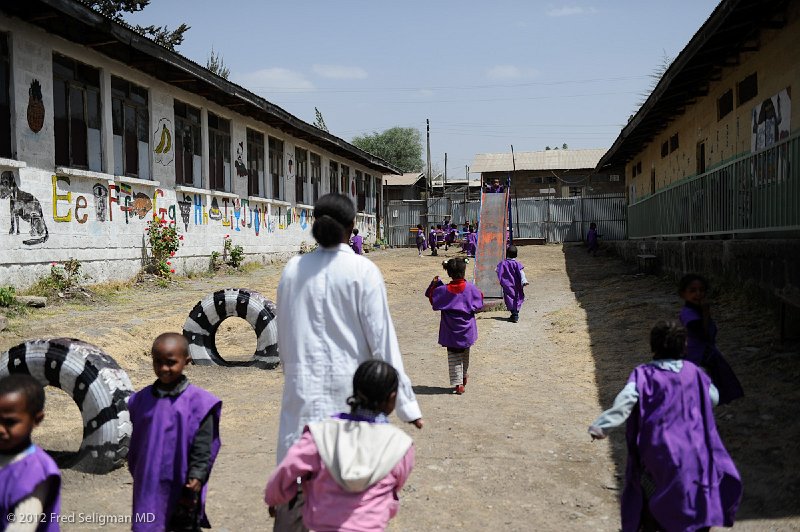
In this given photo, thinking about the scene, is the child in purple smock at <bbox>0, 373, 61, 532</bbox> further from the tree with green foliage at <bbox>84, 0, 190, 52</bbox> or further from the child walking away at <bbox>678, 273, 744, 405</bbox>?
the tree with green foliage at <bbox>84, 0, 190, 52</bbox>

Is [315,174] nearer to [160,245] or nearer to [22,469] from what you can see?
[160,245]

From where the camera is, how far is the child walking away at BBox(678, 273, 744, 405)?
4.30m

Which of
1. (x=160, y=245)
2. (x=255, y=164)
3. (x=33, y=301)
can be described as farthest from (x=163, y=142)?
(x=33, y=301)

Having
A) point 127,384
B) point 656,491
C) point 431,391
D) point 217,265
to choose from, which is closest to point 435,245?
point 217,265

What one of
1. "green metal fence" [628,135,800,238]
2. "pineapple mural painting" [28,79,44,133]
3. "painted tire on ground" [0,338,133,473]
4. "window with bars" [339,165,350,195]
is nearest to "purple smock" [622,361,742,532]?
"painted tire on ground" [0,338,133,473]

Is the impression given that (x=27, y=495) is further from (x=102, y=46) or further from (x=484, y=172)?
(x=484, y=172)

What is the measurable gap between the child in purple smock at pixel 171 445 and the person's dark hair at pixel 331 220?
88cm

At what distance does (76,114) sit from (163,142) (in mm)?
3281

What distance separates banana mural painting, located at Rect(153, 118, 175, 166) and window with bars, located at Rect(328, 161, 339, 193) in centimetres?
1418

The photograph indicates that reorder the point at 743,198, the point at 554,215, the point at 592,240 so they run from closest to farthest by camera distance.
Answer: the point at 743,198
the point at 592,240
the point at 554,215

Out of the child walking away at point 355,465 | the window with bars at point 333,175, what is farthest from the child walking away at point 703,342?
the window with bars at point 333,175

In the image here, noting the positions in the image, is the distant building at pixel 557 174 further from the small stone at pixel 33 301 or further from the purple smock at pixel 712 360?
the purple smock at pixel 712 360

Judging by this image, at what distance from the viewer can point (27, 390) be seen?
8.47 ft

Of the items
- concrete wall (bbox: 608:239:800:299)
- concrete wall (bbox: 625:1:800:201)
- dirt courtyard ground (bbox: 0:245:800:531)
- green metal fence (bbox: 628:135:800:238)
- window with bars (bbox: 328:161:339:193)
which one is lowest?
dirt courtyard ground (bbox: 0:245:800:531)
